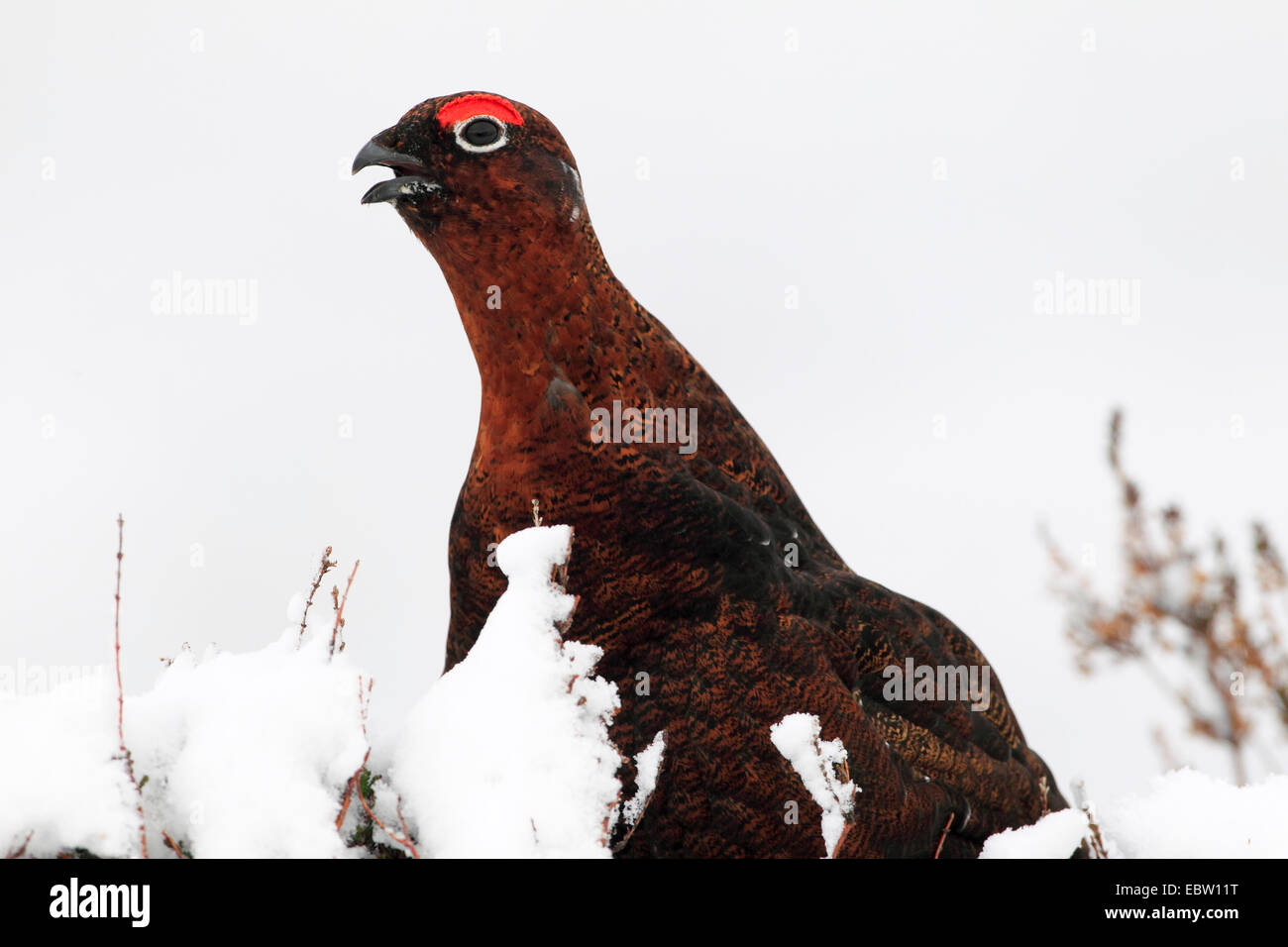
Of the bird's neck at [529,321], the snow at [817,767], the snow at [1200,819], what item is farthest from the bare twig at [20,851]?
the snow at [1200,819]

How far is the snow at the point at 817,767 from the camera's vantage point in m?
3.68

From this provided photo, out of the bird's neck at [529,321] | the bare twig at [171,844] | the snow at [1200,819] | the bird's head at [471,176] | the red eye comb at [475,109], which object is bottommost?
the snow at [1200,819]

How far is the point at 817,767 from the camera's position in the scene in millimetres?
3697

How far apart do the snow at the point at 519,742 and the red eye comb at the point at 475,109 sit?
1579 millimetres

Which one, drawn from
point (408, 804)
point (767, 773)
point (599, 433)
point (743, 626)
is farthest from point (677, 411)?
point (408, 804)

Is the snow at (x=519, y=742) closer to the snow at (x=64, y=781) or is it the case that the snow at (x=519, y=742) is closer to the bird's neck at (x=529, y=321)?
the bird's neck at (x=529, y=321)

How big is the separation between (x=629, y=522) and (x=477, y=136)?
1.53 m

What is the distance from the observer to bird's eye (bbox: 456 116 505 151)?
4031mm

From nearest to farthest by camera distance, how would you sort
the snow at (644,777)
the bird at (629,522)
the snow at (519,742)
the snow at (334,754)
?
the snow at (334,754) → the snow at (519,742) → the snow at (644,777) → the bird at (629,522)

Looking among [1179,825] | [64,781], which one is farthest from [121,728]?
[1179,825]

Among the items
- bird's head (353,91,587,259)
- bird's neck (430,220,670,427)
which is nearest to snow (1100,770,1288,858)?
bird's neck (430,220,670,427)

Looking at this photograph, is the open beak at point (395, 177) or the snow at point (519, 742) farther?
the open beak at point (395, 177)
